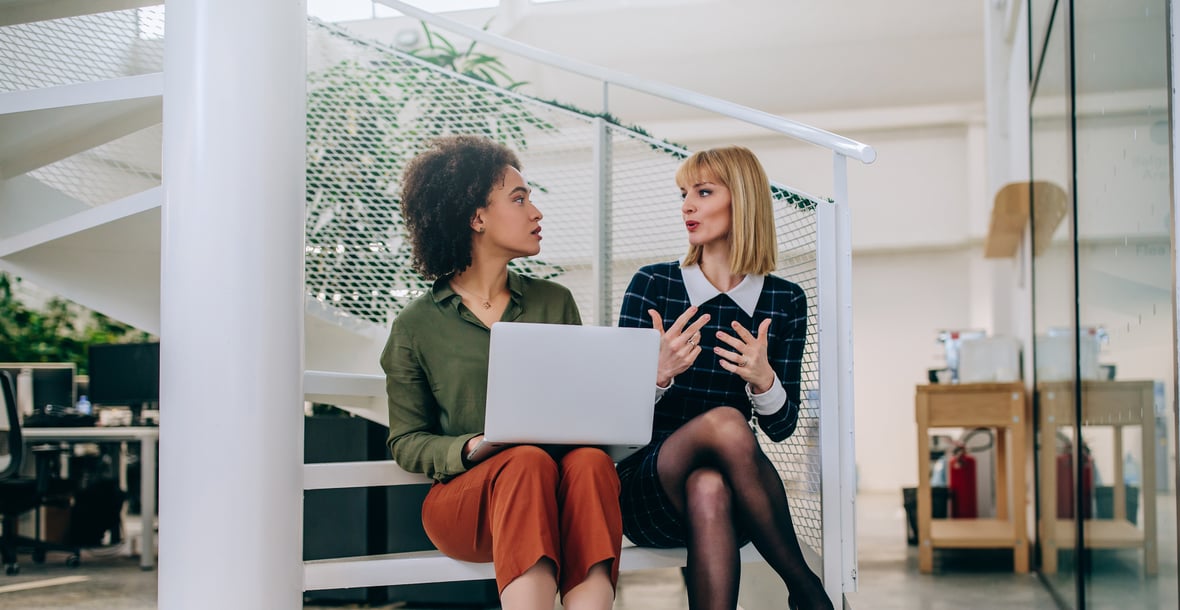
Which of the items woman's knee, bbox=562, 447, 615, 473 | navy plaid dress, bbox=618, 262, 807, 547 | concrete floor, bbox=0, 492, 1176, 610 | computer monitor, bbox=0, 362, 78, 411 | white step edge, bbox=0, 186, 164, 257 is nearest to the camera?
woman's knee, bbox=562, 447, 615, 473

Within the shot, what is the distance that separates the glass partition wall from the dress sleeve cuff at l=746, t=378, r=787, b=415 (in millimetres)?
766

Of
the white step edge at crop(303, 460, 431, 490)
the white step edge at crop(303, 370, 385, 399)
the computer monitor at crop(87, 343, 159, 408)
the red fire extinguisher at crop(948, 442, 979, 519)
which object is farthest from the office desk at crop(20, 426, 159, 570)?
the red fire extinguisher at crop(948, 442, 979, 519)

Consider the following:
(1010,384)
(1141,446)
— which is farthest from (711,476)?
(1010,384)

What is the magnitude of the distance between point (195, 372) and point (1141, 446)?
198 cm

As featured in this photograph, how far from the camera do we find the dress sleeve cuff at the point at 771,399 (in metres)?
2.16

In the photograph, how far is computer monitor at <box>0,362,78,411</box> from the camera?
536 cm

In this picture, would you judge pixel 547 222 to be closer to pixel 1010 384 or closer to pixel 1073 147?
pixel 1073 147

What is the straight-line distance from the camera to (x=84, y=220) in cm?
255

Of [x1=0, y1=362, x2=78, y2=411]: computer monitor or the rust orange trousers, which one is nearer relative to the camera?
the rust orange trousers

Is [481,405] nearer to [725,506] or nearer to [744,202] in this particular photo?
[725,506]

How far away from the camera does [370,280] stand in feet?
9.80

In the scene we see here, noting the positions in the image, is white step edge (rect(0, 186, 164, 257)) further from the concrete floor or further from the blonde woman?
the concrete floor

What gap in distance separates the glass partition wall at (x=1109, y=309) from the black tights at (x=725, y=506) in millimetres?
779

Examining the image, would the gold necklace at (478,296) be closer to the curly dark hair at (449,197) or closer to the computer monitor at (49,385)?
the curly dark hair at (449,197)
